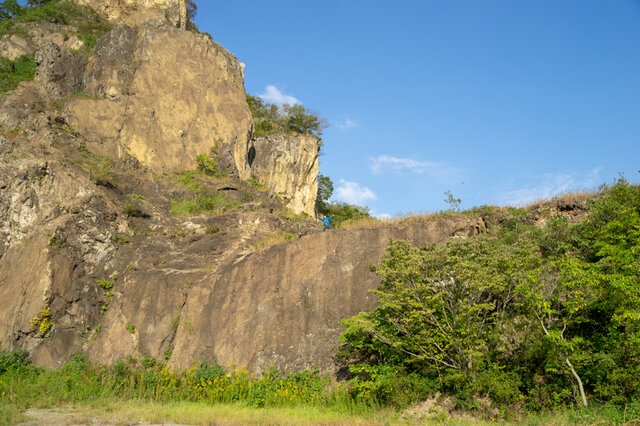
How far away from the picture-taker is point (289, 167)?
32.0 meters

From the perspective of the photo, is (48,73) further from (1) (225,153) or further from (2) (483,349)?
(2) (483,349)

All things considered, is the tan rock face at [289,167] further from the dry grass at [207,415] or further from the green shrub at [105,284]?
the dry grass at [207,415]

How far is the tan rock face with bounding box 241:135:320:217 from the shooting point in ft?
103

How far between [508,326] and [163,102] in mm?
24273

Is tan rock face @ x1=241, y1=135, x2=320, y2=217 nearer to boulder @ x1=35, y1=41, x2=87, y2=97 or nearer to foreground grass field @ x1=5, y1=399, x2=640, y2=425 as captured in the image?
boulder @ x1=35, y1=41, x2=87, y2=97

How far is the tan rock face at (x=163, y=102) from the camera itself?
25047 millimetres

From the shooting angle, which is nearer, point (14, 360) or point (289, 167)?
point (14, 360)

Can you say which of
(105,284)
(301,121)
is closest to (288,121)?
(301,121)

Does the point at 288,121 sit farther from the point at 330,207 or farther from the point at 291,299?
the point at 291,299

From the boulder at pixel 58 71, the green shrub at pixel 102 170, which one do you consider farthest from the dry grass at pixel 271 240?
the boulder at pixel 58 71

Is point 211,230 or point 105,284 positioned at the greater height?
point 211,230

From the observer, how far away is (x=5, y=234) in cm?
1705

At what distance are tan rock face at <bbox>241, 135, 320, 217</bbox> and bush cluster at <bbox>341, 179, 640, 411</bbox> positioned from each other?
2087 centimetres

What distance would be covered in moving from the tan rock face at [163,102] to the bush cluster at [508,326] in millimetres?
18691
